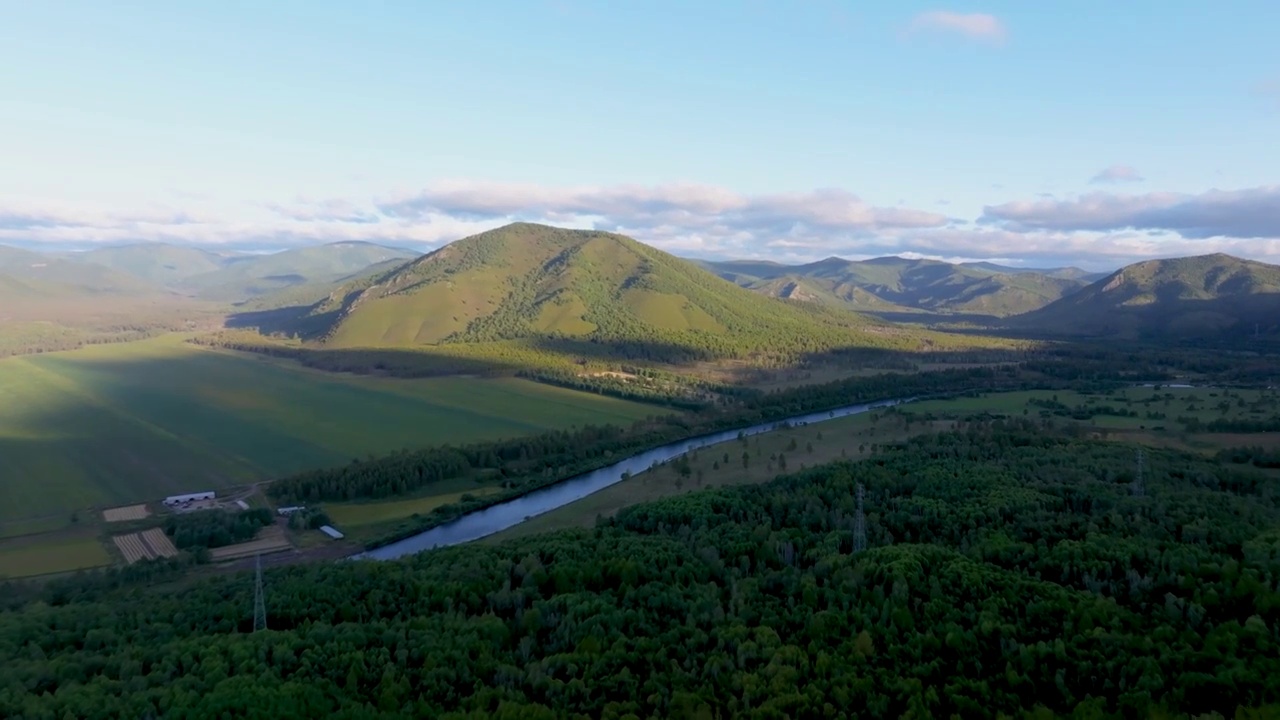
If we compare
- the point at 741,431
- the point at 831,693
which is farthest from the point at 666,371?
the point at 831,693

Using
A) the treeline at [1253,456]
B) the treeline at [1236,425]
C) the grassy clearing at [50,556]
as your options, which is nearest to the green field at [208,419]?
the grassy clearing at [50,556]

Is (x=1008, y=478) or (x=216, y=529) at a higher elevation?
(x=1008, y=478)

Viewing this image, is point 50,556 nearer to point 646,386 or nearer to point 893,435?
point 893,435

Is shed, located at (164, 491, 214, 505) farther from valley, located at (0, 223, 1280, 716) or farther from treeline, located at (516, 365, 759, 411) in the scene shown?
treeline, located at (516, 365, 759, 411)

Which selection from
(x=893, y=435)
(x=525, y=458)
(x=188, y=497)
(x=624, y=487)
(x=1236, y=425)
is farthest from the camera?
(x=893, y=435)

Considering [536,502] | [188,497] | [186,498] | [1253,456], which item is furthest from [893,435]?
[186,498]

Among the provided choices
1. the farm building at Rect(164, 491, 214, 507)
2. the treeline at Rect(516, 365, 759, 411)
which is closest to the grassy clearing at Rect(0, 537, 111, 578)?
the farm building at Rect(164, 491, 214, 507)

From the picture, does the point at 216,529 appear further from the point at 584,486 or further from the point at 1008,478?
the point at 1008,478
